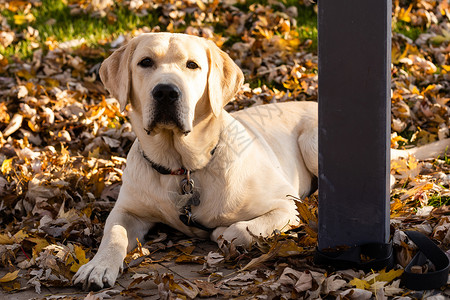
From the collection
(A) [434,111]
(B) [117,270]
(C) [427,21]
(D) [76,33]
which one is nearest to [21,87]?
(D) [76,33]

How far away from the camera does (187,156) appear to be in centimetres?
392

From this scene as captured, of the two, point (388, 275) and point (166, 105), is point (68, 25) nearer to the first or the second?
point (166, 105)

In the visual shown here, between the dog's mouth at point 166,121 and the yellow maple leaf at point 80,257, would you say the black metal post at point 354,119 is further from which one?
the yellow maple leaf at point 80,257

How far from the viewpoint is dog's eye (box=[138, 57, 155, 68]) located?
3779 mm

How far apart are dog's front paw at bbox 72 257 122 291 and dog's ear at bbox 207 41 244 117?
116 centimetres

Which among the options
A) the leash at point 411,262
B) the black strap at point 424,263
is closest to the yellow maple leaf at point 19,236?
the leash at point 411,262

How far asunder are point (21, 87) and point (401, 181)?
13.2ft

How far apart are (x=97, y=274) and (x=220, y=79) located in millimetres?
1525

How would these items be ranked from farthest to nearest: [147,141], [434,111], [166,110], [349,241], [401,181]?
[434,111], [401,181], [147,141], [166,110], [349,241]

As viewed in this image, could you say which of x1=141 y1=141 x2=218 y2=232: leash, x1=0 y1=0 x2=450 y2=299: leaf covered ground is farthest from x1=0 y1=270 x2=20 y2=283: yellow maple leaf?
x1=141 y1=141 x2=218 y2=232: leash

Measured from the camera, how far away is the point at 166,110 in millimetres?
3572

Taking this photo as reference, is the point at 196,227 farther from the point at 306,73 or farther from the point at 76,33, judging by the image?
the point at 76,33

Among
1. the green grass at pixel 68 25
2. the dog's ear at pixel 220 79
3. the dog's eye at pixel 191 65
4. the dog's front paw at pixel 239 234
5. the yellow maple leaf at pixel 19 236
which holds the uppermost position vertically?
the dog's eye at pixel 191 65

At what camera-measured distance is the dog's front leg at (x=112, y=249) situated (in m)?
3.23
